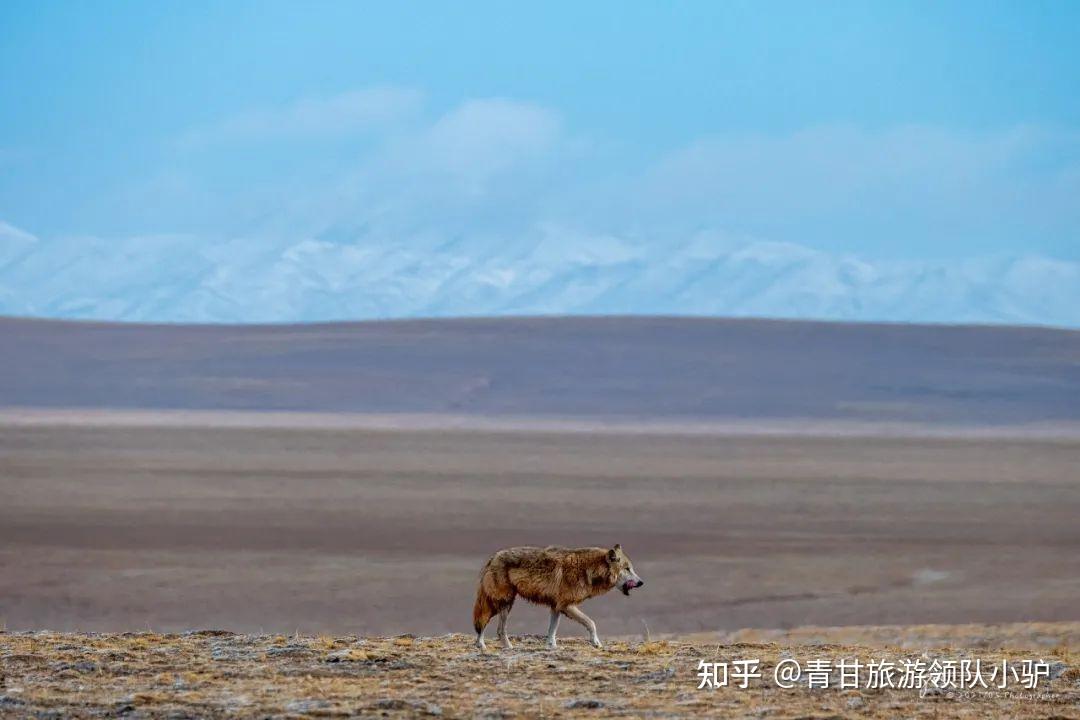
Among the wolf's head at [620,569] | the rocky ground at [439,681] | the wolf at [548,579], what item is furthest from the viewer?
the wolf's head at [620,569]

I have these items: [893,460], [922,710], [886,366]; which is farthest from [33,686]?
[886,366]

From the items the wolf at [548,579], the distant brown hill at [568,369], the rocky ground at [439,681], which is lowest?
the rocky ground at [439,681]

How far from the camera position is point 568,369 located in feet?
189

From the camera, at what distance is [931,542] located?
20.7m

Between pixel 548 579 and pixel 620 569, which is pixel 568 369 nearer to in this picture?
pixel 620 569

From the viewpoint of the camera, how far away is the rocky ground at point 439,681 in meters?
6.66

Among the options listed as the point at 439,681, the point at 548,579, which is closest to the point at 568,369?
the point at 548,579

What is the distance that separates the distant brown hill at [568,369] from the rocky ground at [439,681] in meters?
39.8

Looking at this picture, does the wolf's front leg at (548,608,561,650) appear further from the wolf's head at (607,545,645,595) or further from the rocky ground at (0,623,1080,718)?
the wolf's head at (607,545,645,595)

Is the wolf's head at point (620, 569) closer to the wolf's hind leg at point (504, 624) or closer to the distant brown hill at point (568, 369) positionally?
the wolf's hind leg at point (504, 624)

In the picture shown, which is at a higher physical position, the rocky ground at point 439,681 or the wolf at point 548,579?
the wolf at point 548,579

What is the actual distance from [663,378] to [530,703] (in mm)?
49355

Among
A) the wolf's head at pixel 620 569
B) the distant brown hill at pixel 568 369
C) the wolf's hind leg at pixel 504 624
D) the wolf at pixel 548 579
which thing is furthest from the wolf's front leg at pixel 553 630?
the distant brown hill at pixel 568 369

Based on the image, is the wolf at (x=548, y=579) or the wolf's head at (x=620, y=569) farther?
the wolf's head at (x=620, y=569)
